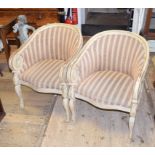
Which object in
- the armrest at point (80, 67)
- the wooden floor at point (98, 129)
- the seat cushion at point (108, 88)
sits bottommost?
the wooden floor at point (98, 129)

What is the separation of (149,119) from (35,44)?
1405mm

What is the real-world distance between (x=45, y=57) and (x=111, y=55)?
74 cm

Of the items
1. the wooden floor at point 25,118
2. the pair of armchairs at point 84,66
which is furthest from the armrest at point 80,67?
the wooden floor at point 25,118

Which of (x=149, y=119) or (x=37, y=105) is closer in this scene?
(x=149, y=119)

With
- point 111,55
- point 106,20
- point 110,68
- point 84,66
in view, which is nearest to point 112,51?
point 111,55

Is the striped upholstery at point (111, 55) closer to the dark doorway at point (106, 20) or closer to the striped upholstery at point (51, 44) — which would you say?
the striped upholstery at point (51, 44)

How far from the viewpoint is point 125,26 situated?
4223 millimetres

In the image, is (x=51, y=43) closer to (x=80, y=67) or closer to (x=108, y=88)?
(x=80, y=67)

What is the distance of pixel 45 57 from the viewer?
223cm

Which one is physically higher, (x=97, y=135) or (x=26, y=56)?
(x=26, y=56)

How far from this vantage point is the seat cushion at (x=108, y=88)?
1650mm

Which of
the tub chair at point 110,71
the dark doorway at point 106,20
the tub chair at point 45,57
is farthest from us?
the dark doorway at point 106,20

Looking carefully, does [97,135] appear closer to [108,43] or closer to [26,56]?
[108,43]
